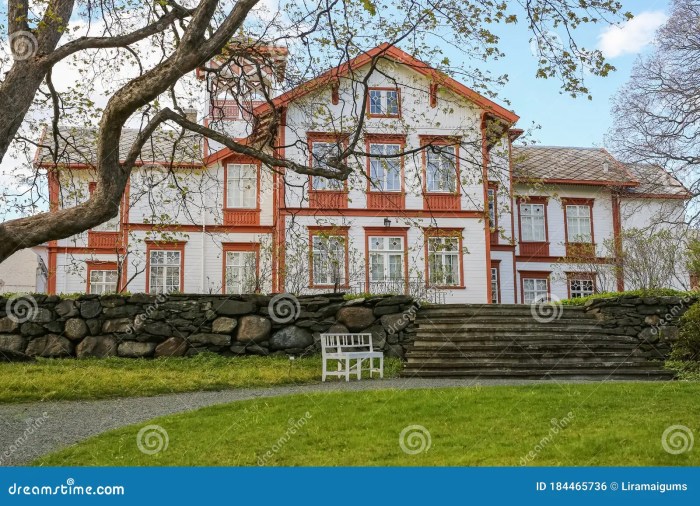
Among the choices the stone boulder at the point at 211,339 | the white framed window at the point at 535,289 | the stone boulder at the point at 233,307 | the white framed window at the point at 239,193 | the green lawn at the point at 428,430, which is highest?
the white framed window at the point at 239,193

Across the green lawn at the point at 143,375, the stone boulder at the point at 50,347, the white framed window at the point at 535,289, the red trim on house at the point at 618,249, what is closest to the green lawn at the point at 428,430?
the green lawn at the point at 143,375

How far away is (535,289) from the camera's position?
27.9 metres

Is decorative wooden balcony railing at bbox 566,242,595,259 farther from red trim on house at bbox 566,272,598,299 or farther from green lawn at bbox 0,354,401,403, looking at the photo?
green lawn at bbox 0,354,401,403

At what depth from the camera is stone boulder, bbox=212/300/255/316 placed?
1563 cm

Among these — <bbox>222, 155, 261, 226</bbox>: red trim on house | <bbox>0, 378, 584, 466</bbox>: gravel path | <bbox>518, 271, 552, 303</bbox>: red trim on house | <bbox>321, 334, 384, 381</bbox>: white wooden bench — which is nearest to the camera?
<bbox>0, 378, 584, 466</bbox>: gravel path

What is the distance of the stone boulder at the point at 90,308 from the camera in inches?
607

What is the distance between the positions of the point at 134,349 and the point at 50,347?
1.66 m

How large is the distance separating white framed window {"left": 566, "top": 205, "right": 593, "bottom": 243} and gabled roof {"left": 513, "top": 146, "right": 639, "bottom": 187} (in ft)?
3.43

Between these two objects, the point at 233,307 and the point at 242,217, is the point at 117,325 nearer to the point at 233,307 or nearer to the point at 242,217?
the point at 233,307

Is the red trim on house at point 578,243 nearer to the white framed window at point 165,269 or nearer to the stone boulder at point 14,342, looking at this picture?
the white framed window at point 165,269

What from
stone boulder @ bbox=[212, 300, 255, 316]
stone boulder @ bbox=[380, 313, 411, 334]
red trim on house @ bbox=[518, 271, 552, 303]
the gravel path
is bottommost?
the gravel path

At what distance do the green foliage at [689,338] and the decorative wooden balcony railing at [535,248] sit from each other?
12847 mm

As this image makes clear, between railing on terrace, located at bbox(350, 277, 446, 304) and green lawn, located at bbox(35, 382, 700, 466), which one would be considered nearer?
green lawn, located at bbox(35, 382, 700, 466)

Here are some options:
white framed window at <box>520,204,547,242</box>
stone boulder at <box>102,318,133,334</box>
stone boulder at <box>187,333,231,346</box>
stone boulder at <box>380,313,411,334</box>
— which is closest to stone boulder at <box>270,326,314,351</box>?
stone boulder at <box>187,333,231,346</box>
